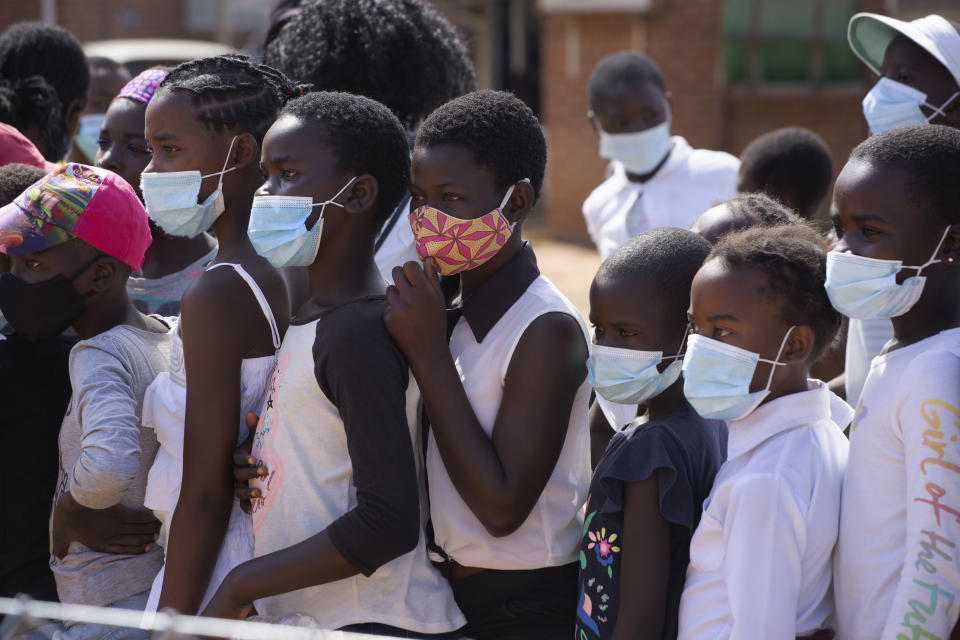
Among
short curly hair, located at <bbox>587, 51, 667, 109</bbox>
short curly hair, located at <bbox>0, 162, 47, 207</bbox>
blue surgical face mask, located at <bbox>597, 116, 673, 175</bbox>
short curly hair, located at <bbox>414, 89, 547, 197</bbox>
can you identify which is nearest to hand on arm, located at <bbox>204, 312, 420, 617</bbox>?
short curly hair, located at <bbox>414, 89, 547, 197</bbox>

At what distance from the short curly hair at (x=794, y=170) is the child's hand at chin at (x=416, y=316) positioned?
9.31 ft

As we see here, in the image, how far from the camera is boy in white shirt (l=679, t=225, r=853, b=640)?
204cm

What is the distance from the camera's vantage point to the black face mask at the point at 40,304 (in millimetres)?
2688

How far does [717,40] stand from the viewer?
1291cm

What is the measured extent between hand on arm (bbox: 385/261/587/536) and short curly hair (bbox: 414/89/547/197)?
1.01 ft

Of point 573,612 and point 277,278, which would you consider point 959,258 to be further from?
point 277,278

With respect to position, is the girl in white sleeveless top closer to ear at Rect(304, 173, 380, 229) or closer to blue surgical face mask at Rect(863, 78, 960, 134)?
ear at Rect(304, 173, 380, 229)

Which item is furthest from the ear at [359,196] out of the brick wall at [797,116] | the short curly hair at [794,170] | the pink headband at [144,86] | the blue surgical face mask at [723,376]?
the brick wall at [797,116]

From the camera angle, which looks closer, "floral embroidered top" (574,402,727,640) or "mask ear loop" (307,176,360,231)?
"floral embroidered top" (574,402,727,640)

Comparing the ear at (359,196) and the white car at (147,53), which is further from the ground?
the ear at (359,196)

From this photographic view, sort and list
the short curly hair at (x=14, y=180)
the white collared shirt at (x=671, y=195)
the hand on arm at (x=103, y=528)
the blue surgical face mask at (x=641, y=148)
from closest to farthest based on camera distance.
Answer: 1. the hand on arm at (x=103, y=528)
2. the short curly hair at (x=14, y=180)
3. the white collared shirt at (x=671, y=195)
4. the blue surgical face mask at (x=641, y=148)

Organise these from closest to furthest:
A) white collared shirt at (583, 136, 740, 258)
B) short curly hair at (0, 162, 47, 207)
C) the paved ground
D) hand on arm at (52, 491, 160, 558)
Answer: hand on arm at (52, 491, 160, 558) < short curly hair at (0, 162, 47, 207) < white collared shirt at (583, 136, 740, 258) < the paved ground

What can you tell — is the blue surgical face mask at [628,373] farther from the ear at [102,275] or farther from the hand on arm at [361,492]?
the ear at [102,275]

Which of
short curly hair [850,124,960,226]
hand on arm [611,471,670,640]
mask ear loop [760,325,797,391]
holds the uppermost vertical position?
short curly hair [850,124,960,226]
